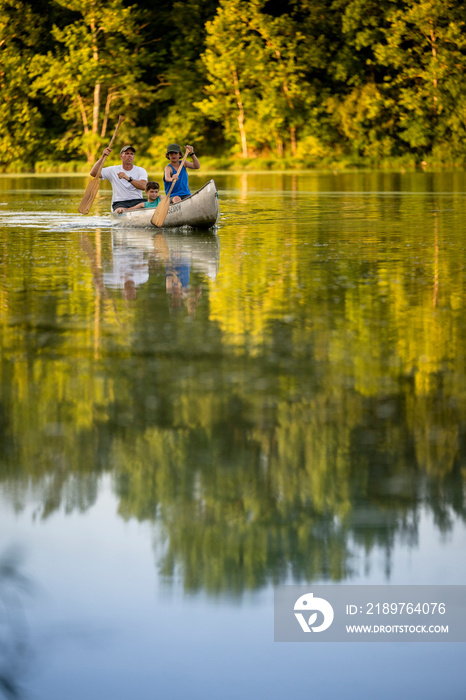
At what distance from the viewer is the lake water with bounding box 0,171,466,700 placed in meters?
3.96

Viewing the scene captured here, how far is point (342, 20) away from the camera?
184ft

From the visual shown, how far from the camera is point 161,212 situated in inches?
706

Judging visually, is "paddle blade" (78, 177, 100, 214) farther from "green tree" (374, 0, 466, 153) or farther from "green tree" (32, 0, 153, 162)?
"green tree" (32, 0, 153, 162)

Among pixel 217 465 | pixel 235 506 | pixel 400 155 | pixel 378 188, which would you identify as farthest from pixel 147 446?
pixel 400 155

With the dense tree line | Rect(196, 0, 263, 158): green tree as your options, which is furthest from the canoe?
Rect(196, 0, 263, 158): green tree

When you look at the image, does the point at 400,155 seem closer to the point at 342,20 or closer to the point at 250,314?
the point at 342,20

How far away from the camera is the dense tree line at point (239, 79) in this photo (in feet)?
178

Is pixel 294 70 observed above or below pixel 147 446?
above

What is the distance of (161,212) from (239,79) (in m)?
40.7

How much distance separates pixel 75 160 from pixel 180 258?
49938 millimetres

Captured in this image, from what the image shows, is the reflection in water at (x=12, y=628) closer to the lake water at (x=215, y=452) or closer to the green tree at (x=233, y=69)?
the lake water at (x=215, y=452)

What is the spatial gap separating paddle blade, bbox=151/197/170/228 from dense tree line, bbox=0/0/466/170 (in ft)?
121

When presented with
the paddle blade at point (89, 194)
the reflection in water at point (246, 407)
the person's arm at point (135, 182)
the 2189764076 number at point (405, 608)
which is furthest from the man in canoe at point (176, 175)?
the 2189764076 number at point (405, 608)

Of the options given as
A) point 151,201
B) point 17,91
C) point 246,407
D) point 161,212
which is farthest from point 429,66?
point 246,407
